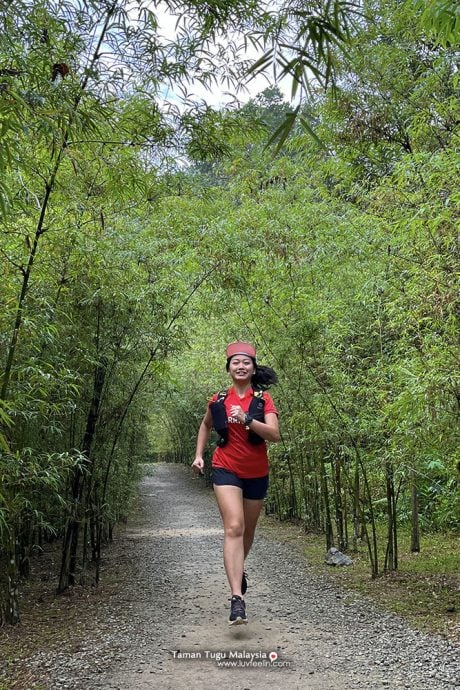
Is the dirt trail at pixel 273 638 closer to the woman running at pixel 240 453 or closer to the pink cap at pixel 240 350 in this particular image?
the woman running at pixel 240 453

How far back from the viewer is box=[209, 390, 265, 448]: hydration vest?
3.18m

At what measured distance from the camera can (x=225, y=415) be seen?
323 cm

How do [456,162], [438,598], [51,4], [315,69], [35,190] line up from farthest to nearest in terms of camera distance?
1. [438,598]
2. [35,190]
3. [456,162]
4. [51,4]
5. [315,69]

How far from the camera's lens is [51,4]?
2633 millimetres

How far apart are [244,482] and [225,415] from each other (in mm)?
390

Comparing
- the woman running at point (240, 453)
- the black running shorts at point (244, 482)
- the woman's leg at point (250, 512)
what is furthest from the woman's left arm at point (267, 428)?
the woman's leg at point (250, 512)

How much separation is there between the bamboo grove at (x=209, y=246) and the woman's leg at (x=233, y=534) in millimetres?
1042

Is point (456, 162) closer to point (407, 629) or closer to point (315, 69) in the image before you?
point (315, 69)

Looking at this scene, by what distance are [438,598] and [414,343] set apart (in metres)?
1.81

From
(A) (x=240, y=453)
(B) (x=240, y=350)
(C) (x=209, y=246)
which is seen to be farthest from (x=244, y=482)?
(C) (x=209, y=246)

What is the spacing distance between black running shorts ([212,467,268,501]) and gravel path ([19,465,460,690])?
2.46ft

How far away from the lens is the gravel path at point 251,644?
2.52 metres

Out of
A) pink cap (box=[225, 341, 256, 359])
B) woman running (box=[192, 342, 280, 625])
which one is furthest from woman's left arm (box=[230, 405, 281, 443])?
pink cap (box=[225, 341, 256, 359])

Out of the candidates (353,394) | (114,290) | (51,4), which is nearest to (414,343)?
(353,394)
